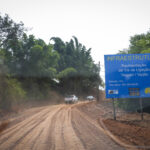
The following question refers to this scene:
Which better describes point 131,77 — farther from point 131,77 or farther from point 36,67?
point 36,67

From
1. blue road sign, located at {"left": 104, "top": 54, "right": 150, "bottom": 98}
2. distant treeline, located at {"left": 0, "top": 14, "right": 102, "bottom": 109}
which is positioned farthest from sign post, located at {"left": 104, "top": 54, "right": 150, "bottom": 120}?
distant treeline, located at {"left": 0, "top": 14, "right": 102, "bottom": 109}

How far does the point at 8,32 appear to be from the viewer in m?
23.0

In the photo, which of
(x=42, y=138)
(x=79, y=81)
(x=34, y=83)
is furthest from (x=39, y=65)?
(x=42, y=138)

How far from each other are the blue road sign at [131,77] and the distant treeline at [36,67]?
14275 millimetres

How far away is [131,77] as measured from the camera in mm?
13844

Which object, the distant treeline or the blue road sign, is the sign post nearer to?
the blue road sign

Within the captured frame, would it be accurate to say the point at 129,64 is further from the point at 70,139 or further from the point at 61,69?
the point at 61,69

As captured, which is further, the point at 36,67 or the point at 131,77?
the point at 36,67

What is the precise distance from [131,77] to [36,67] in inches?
1000

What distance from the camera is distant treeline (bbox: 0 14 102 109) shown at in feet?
75.0

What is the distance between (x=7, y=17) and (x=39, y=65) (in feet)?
48.9

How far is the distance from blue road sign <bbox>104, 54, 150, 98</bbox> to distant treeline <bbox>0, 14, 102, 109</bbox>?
1427 centimetres

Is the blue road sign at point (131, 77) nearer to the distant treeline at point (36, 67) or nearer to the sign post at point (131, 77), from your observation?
the sign post at point (131, 77)

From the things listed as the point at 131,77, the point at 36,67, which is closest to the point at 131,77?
the point at 131,77
